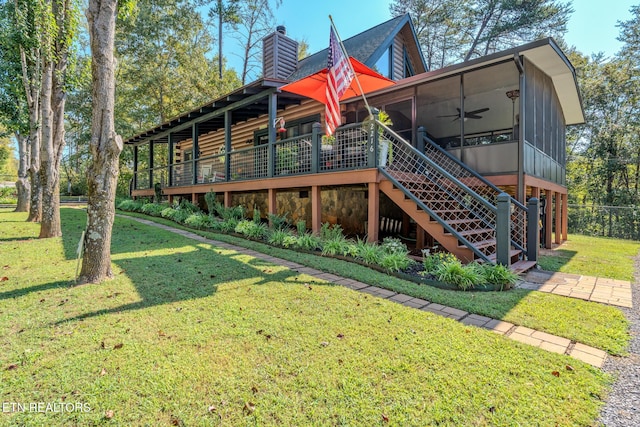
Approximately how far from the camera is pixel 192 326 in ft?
10.2

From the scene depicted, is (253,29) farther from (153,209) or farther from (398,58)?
(153,209)

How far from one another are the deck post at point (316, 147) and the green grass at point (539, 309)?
10.1 ft

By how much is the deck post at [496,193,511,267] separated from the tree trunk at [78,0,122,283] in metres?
5.65

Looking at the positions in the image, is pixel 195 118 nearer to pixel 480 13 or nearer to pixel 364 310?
pixel 364 310

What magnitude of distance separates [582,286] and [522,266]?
0.87 meters

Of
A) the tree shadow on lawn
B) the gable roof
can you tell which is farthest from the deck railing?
the gable roof

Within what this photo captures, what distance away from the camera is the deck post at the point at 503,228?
4.93 m

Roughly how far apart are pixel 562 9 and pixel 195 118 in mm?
19697

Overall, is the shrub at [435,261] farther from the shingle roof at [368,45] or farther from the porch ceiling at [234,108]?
the shingle roof at [368,45]

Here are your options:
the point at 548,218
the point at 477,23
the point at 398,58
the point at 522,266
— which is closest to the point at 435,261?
the point at 522,266

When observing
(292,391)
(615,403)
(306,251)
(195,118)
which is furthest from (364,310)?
(195,118)

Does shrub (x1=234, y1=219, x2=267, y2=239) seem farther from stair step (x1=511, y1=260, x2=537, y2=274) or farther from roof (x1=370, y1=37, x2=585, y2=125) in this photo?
stair step (x1=511, y1=260, x2=537, y2=274)

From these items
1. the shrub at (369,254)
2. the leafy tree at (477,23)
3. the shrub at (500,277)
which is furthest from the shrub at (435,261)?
the leafy tree at (477,23)

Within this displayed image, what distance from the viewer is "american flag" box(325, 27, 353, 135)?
618 cm
